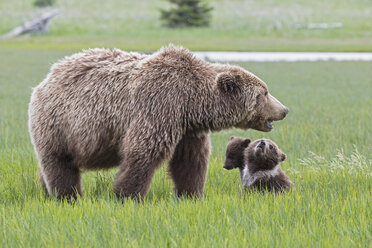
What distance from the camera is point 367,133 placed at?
28.6 ft

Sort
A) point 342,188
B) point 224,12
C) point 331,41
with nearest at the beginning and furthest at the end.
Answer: point 342,188, point 331,41, point 224,12

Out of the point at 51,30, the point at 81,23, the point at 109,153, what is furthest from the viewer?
the point at 81,23

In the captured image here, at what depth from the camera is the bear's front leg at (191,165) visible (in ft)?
17.5

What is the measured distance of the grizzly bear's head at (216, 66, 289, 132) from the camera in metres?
5.16

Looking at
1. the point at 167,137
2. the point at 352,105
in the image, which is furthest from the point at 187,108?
the point at 352,105

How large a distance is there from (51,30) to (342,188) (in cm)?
4149

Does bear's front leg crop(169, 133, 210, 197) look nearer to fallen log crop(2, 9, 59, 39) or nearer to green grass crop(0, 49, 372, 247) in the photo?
green grass crop(0, 49, 372, 247)

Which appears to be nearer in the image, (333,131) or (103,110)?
(103,110)

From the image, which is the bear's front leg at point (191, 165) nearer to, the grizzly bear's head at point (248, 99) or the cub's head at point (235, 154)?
the grizzly bear's head at point (248, 99)

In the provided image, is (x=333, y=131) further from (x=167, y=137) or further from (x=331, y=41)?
(x=331, y=41)

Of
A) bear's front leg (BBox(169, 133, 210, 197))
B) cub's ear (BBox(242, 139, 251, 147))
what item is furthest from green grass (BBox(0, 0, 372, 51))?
bear's front leg (BBox(169, 133, 210, 197))

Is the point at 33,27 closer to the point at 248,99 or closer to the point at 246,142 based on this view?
the point at 246,142

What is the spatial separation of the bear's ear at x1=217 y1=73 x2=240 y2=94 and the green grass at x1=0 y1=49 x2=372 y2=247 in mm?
963

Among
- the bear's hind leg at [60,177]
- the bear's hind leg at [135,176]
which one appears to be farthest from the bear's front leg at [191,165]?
the bear's hind leg at [60,177]
